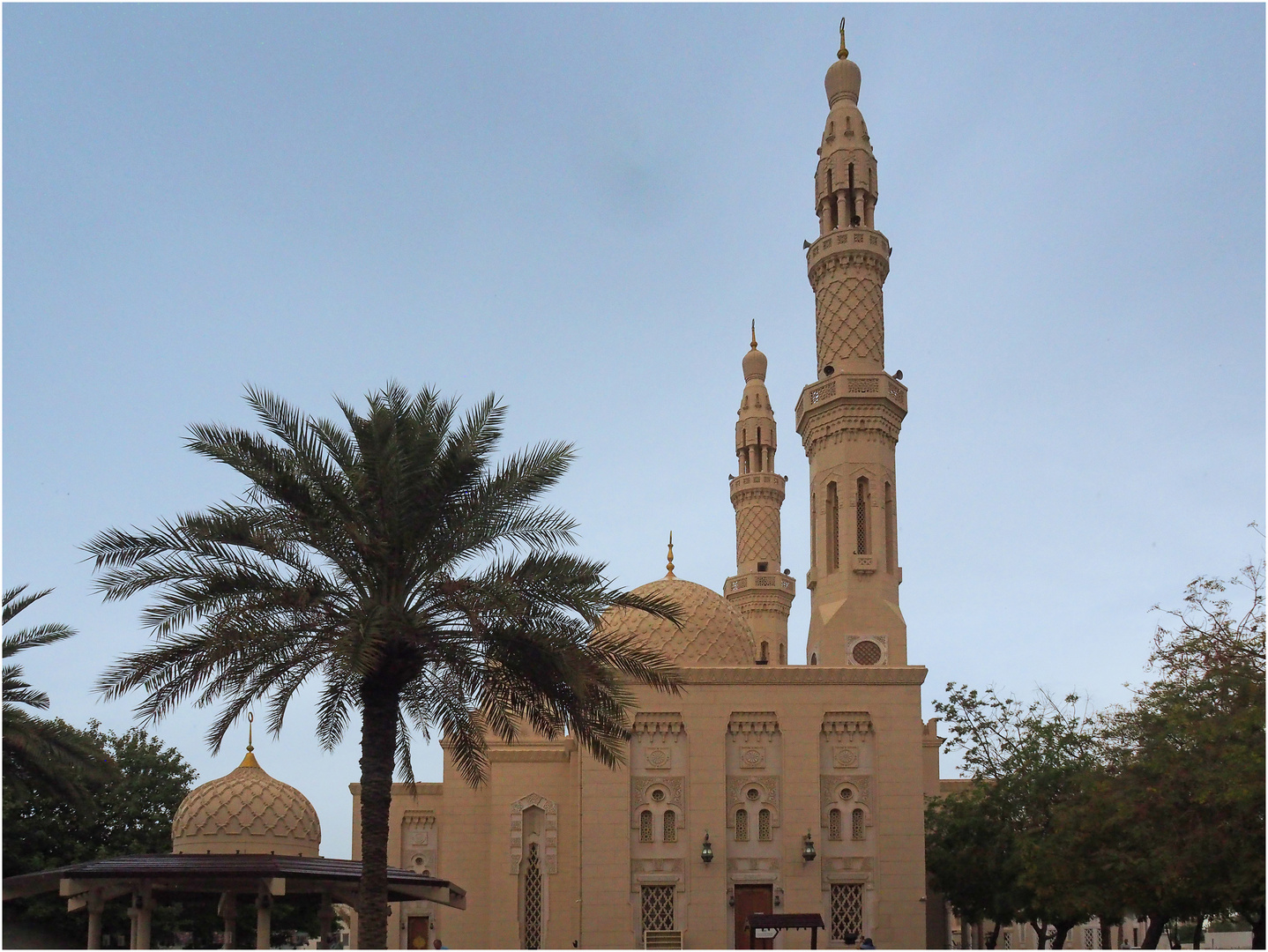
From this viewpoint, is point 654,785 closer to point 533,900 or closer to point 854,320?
point 533,900

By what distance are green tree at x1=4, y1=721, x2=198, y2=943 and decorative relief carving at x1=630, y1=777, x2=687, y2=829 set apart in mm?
12525

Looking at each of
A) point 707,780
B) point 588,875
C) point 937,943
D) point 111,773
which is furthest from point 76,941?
point 937,943

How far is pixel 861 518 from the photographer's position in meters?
29.2

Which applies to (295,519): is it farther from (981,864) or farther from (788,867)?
(981,864)

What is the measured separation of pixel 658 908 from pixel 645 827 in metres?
1.59

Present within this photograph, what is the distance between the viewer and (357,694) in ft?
53.5

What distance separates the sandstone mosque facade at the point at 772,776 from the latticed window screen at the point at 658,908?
39mm

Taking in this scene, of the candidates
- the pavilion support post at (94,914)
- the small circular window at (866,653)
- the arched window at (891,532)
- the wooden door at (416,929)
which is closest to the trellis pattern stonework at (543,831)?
the wooden door at (416,929)

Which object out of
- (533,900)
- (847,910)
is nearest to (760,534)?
(533,900)

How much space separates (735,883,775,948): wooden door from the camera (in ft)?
85.0

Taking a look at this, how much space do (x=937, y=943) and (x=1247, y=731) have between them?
54.4ft

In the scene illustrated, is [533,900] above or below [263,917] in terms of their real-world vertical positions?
below

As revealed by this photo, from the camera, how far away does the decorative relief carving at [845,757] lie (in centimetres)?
2659

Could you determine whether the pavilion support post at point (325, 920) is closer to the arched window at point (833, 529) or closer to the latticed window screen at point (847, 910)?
the latticed window screen at point (847, 910)
